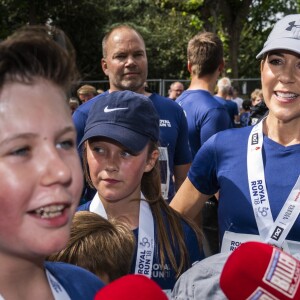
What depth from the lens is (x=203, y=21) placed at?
25.2m

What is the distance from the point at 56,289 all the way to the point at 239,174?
134 centimetres

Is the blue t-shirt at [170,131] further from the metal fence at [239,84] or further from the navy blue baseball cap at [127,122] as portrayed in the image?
the metal fence at [239,84]

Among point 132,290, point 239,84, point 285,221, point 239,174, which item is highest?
point 132,290

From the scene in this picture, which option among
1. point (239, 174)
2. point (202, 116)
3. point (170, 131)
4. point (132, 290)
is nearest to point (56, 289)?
point (132, 290)

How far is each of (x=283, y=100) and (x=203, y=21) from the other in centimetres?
2297

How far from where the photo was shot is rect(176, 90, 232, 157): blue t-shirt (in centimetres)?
Answer: 493

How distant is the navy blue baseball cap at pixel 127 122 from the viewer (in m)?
2.78

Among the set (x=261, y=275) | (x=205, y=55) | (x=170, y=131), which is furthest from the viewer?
(x=205, y=55)

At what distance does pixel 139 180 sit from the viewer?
2.91 m

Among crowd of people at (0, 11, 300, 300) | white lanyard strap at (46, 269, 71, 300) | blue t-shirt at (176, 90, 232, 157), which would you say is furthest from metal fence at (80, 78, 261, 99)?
white lanyard strap at (46, 269, 71, 300)

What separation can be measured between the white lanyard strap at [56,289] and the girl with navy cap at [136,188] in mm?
1033

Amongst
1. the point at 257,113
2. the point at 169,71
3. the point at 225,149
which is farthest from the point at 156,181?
the point at 169,71

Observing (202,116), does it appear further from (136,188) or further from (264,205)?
(264,205)

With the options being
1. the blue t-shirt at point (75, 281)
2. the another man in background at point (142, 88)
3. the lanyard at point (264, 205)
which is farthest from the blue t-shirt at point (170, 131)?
the blue t-shirt at point (75, 281)
